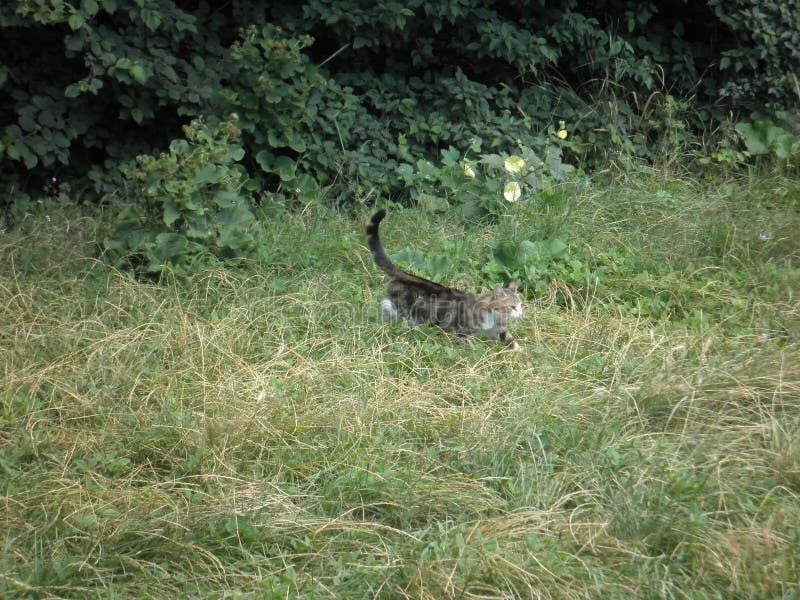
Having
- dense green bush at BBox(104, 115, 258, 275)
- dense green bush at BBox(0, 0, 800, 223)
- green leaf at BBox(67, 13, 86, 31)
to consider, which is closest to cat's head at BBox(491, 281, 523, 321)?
dense green bush at BBox(104, 115, 258, 275)

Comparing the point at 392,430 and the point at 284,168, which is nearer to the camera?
the point at 392,430

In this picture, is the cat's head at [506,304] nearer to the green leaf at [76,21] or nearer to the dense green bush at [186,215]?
the dense green bush at [186,215]

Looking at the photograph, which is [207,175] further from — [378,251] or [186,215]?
[378,251]

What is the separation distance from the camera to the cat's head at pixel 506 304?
17.5 ft

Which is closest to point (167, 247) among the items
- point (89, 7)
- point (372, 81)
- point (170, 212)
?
point (170, 212)

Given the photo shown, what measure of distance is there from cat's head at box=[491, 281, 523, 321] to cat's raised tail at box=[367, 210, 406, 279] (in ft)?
1.89

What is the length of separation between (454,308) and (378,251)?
2.08 ft

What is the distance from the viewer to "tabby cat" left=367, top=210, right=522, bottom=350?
5.34 metres

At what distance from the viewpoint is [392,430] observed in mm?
4336

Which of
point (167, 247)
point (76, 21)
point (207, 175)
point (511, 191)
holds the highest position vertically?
point (76, 21)

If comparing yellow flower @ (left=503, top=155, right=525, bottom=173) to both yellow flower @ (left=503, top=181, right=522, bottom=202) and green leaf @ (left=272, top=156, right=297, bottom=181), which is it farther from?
green leaf @ (left=272, top=156, right=297, bottom=181)

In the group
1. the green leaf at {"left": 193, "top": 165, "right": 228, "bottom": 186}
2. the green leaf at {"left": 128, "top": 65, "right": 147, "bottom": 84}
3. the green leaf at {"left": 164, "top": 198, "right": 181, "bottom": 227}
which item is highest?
the green leaf at {"left": 128, "top": 65, "right": 147, "bottom": 84}

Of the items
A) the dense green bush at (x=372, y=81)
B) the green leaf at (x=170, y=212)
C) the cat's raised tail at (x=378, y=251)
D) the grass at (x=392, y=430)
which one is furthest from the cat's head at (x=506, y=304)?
the dense green bush at (x=372, y=81)

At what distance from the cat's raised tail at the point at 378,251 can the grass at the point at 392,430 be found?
0.21 metres
